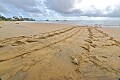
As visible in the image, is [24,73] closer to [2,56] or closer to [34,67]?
[34,67]

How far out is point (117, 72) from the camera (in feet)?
17.5

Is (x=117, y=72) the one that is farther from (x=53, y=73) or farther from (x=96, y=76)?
(x=53, y=73)

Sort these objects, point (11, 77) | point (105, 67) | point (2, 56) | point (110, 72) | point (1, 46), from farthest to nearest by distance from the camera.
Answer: point (1, 46) → point (2, 56) → point (105, 67) → point (110, 72) → point (11, 77)

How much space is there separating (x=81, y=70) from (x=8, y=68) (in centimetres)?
248

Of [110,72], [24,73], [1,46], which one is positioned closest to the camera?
[24,73]

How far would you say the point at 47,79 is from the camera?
453cm

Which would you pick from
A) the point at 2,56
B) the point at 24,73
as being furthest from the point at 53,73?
the point at 2,56

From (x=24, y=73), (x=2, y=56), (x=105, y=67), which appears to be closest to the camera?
(x=24, y=73)

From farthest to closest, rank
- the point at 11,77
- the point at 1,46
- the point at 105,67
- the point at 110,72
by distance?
the point at 1,46 < the point at 105,67 < the point at 110,72 < the point at 11,77

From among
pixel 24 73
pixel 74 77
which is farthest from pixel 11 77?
pixel 74 77

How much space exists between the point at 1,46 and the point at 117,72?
583 cm

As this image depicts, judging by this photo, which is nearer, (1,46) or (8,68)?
(8,68)

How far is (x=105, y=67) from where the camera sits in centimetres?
581

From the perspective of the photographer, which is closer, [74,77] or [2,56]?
[74,77]
